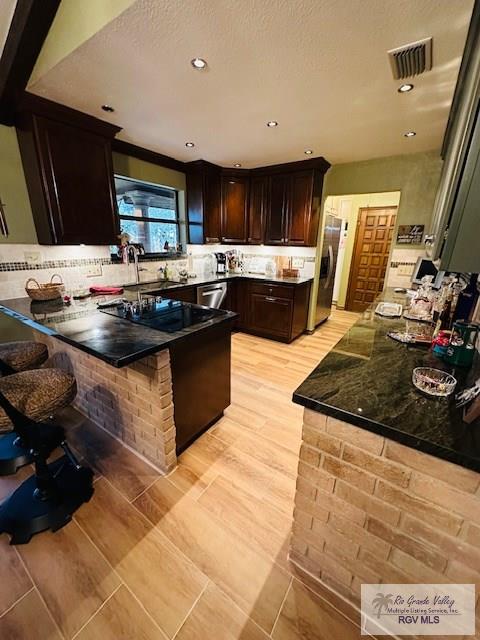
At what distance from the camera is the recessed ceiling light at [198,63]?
1565 mm

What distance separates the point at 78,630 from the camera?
40.3 inches

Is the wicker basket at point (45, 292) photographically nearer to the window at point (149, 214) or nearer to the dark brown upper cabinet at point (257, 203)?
the window at point (149, 214)

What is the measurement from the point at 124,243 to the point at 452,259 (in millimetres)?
3186

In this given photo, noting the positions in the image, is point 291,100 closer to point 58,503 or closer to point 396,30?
point 396,30

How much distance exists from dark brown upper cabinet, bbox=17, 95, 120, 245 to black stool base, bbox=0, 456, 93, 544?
2.02 meters

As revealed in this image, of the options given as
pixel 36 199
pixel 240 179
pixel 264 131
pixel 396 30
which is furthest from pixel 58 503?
pixel 240 179

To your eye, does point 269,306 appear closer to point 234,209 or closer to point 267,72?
point 234,209

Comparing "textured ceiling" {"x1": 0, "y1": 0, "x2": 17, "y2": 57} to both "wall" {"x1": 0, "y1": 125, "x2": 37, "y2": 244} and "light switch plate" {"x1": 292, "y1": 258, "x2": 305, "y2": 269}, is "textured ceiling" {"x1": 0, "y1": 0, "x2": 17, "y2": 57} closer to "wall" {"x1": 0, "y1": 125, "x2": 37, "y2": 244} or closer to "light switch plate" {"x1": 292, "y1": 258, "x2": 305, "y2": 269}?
"wall" {"x1": 0, "y1": 125, "x2": 37, "y2": 244}

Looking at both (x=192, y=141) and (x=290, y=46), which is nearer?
(x=290, y=46)

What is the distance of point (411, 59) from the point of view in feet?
4.92

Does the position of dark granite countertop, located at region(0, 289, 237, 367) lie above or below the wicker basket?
below

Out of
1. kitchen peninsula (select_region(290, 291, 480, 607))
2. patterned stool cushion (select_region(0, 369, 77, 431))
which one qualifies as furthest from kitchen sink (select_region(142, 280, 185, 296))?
kitchen peninsula (select_region(290, 291, 480, 607))

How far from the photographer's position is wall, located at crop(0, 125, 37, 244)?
2.27 m

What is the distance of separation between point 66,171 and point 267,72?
192 centimetres
